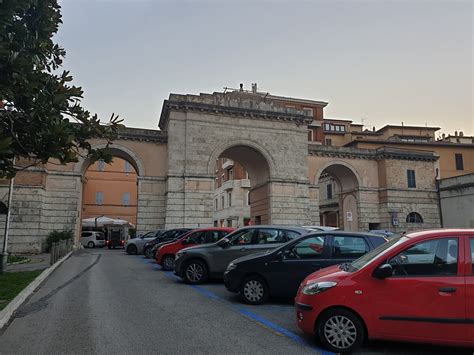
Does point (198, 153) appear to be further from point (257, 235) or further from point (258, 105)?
point (257, 235)

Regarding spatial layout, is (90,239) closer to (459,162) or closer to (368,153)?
(368,153)

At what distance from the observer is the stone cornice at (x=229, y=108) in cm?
2728

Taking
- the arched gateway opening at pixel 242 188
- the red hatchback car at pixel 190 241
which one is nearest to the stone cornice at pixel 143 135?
the arched gateway opening at pixel 242 188

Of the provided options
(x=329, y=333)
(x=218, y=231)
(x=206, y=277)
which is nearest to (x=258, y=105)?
(x=218, y=231)

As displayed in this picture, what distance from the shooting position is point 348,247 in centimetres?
770

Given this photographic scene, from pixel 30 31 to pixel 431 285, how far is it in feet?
26.5

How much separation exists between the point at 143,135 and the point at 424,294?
25.2 m

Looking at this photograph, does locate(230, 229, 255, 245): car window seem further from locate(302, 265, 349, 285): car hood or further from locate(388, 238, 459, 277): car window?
locate(388, 238, 459, 277): car window

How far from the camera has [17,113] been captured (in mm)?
6676

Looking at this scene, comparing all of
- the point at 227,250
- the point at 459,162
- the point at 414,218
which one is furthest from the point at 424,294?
the point at 459,162

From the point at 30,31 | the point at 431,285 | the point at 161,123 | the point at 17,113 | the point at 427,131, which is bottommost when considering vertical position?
the point at 431,285

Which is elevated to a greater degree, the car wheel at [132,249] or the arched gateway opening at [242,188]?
the arched gateway opening at [242,188]

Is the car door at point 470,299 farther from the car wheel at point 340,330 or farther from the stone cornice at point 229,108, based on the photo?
the stone cornice at point 229,108

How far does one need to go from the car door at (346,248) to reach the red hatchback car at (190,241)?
5.65 metres
